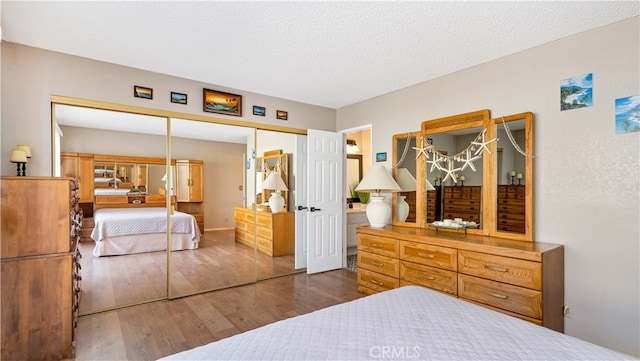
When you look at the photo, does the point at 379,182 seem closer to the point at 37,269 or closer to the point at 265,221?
the point at 265,221

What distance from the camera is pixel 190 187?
395 centimetres

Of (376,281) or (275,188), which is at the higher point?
(275,188)

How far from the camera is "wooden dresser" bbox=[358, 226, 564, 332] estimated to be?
2316mm

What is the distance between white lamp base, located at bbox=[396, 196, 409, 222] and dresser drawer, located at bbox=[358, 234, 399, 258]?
1.80ft

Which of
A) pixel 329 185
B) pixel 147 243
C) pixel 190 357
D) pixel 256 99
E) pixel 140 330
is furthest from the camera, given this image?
pixel 329 185

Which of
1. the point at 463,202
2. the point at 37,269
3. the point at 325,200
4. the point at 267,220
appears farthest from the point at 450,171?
the point at 37,269

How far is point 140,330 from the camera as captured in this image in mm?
2715

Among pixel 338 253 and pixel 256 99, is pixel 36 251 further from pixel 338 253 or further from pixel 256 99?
pixel 338 253

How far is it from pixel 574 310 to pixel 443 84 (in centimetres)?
247

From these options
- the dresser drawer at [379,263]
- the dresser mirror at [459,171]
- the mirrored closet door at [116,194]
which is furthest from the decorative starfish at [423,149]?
the mirrored closet door at [116,194]

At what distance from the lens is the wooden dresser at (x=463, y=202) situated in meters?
3.17

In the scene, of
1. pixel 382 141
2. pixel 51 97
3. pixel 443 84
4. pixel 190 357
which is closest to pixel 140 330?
pixel 190 357

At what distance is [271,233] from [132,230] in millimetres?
1841

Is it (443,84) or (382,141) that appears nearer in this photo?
(443,84)
